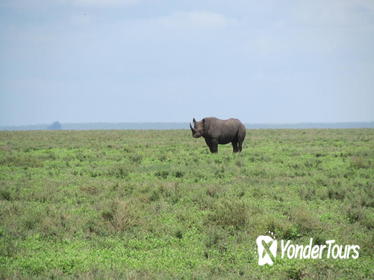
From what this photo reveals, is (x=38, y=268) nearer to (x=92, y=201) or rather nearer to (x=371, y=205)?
(x=92, y=201)

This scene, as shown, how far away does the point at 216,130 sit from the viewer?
995 inches

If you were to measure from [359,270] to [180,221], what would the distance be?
4.13m

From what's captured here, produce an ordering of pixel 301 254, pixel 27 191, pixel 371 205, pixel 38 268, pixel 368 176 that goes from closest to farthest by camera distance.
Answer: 1. pixel 38 268
2. pixel 301 254
3. pixel 371 205
4. pixel 27 191
5. pixel 368 176

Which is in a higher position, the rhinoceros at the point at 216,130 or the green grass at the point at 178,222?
the rhinoceros at the point at 216,130

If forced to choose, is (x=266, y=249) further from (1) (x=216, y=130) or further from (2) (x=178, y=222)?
(1) (x=216, y=130)

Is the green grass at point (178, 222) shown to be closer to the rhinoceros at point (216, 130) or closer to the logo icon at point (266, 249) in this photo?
the logo icon at point (266, 249)

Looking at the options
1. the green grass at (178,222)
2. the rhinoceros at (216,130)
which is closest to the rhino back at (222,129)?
the rhinoceros at (216,130)

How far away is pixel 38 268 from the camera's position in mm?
7379

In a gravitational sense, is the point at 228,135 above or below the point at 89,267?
above

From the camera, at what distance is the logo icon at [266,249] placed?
25.5ft

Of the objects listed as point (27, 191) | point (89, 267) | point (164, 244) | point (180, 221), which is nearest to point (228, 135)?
point (27, 191)

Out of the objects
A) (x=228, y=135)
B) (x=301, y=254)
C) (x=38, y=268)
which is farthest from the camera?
(x=228, y=135)

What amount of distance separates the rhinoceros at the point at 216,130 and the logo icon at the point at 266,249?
1631 cm

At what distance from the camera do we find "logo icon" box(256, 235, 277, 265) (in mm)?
7767
